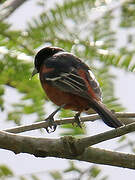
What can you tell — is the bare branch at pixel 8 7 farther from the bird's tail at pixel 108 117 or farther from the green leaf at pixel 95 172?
the green leaf at pixel 95 172

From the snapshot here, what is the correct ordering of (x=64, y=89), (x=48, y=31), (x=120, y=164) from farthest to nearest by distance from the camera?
(x=64, y=89) → (x=48, y=31) → (x=120, y=164)

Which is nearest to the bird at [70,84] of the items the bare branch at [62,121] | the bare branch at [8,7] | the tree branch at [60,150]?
the bare branch at [62,121]

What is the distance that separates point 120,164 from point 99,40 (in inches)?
36.6

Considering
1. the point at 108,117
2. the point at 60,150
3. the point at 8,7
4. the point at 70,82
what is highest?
the point at 8,7

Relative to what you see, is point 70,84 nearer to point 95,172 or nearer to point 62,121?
point 62,121

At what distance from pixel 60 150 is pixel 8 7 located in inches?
55.6

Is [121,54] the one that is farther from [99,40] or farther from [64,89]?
[64,89]

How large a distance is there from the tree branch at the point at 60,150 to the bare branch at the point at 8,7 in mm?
866

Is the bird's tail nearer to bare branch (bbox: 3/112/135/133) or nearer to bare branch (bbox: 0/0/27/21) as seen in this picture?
bare branch (bbox: 3/112/135/133)

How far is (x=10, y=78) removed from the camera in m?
3.05

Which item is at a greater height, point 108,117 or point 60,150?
point 60,150

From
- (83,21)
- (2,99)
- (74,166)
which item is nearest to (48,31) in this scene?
(83,21)

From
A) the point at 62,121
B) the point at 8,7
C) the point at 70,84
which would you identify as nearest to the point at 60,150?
the point at 62,121

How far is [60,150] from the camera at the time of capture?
286cm
